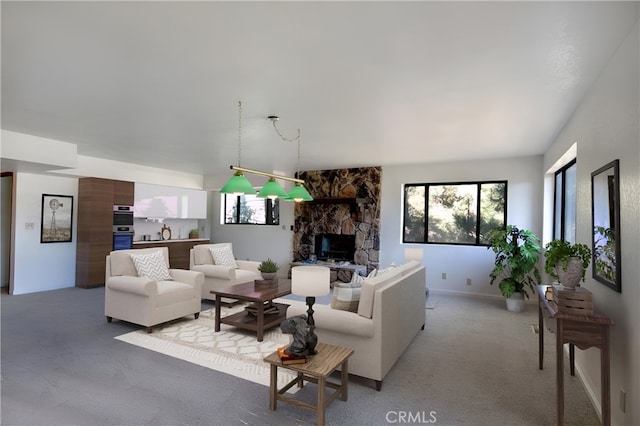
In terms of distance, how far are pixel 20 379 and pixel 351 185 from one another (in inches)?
235

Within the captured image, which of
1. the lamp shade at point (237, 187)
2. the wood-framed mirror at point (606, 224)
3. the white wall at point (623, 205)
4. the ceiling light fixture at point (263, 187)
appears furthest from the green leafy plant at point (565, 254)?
the lamp shade at point (237, 187)

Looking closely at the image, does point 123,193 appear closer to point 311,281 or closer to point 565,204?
point 311,281

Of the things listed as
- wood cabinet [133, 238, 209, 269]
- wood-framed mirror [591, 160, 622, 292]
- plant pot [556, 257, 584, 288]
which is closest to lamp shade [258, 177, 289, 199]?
plant pot [556, 257, 584, 288]

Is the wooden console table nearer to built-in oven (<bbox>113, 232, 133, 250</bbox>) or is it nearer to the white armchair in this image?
the white armchair

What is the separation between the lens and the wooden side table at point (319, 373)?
217 centimetres

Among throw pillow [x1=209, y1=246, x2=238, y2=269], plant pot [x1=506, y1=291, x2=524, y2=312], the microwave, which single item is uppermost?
the microwave

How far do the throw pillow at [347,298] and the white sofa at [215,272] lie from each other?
2669 mm

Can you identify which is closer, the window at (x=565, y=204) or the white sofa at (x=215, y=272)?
the window at (x=565, y=204)

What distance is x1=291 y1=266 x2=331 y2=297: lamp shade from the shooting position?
245 cm

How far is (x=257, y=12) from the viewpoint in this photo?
6.35 feet

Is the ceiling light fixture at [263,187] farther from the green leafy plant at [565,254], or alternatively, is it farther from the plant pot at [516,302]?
the plant pot at [516,302]

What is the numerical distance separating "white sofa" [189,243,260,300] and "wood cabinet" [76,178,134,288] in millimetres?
2221

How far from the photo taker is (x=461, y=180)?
648 centimetres

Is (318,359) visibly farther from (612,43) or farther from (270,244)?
(270,244)
